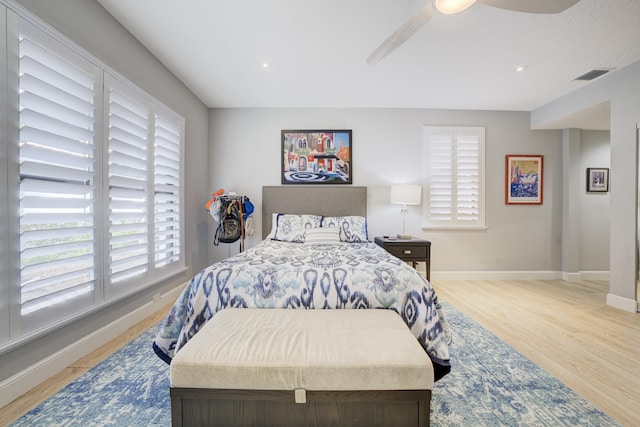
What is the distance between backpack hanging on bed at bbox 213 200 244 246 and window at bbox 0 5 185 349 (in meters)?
0.87

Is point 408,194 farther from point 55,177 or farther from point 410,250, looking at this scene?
point 55,177

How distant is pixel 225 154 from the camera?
12.8 ft

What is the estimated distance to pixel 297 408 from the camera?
42.2 inches

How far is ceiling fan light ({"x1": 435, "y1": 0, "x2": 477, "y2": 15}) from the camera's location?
1338 millimetres

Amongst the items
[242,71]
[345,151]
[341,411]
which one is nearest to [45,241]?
[341,411]

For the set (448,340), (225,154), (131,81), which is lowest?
(448,340)

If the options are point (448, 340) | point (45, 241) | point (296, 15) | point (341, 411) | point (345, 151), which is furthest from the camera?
point (345, 151)

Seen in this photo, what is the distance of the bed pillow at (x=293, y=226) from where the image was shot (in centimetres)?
316

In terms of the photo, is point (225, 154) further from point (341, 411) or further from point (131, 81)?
point (341, 411)

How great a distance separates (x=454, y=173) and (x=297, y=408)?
383 cm

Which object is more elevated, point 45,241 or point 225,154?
point 225,154

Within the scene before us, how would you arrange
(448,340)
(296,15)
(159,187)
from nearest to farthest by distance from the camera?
1. (448,340)
2. (296,15)
3. (159,187)

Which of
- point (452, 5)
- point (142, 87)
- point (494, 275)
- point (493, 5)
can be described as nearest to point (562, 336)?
point (494, 275)

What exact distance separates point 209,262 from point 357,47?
135 inches
